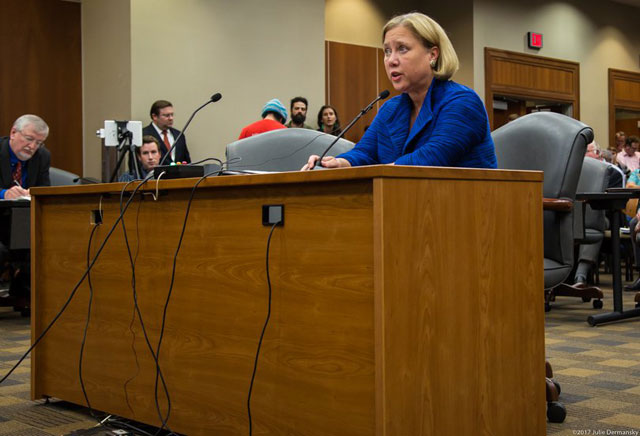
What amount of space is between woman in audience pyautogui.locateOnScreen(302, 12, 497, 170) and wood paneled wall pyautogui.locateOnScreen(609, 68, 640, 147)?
10.0 metres

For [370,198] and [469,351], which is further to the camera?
[469,351]

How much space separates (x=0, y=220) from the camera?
4.41 meters

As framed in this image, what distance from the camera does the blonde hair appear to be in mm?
A: 2230

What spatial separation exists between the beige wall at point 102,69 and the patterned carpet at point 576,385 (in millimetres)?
2835

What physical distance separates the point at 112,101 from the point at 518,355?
5.56 meters

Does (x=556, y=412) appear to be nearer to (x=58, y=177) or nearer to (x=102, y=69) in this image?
(x=58, y=177)

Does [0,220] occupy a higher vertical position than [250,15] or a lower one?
lower

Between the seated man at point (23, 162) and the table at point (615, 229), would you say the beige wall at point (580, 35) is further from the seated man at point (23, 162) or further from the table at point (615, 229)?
the seated man at point (23, 162)

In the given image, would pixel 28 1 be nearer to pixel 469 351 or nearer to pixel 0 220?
→ pixel 0 220

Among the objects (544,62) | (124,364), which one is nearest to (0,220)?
(124,364)

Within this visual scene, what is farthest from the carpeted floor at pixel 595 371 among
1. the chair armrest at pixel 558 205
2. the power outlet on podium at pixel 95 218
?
the power outlet on podium at pixel 95 218

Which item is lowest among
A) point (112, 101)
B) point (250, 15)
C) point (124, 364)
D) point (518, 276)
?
point (124, 364)

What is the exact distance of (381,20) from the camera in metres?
9.59

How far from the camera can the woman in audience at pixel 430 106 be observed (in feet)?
6.99
